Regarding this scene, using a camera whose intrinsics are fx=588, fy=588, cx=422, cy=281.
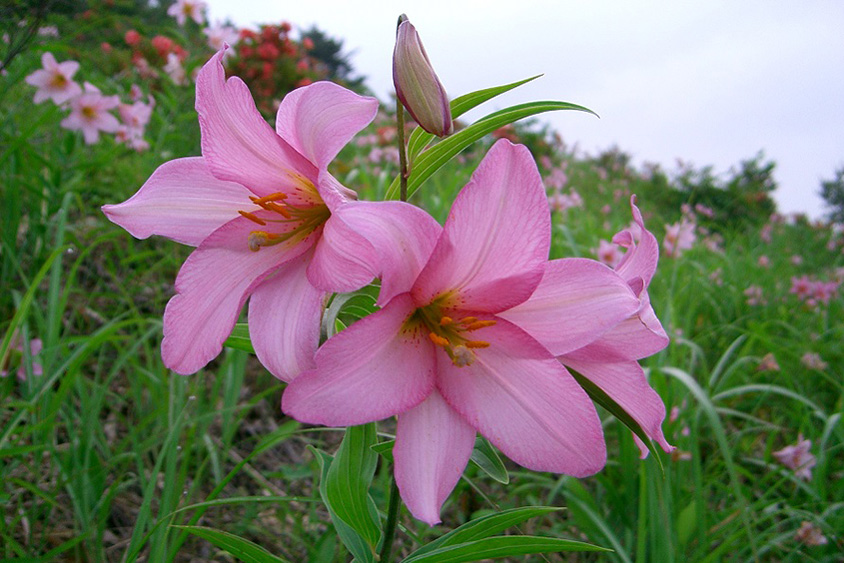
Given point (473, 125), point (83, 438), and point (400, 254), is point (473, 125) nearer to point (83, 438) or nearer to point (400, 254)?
point (400, 254)

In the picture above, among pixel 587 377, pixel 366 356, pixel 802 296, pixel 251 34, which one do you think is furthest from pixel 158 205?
pixel 251 34

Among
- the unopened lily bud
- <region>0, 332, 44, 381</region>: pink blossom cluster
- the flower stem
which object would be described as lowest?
<region>0, 332, 44, 381</region>: pink blossom cluster

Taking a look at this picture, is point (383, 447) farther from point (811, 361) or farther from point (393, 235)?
point (811, 361)

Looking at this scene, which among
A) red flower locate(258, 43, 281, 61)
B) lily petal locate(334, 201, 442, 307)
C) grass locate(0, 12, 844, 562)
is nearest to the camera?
lily petal locate(334, 201, 442, 307)

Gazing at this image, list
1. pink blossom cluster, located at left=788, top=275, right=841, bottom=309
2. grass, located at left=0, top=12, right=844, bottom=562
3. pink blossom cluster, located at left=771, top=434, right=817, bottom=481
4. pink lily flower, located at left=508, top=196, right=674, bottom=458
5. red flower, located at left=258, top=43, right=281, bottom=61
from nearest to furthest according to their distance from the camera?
pink lily flower, located at left=508, top=196, right=674, bottom=458 < grass, located at left=0, top=12, right=844, bottom=562 < pink blossom cluster, located at left=771, top=434, right=817, bottom=481 < pink blossom cluster, located at left=788, top=275, right=841, bottom=309 < red flower, located at left=258, top=43, right=281, bottom=61

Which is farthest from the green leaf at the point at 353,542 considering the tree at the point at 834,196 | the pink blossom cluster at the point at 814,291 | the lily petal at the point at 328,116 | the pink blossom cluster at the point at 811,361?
the tree at the point at 834,196

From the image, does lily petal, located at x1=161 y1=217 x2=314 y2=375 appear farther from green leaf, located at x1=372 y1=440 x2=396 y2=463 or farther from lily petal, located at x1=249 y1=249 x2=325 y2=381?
green leaf, located at x1=372 y1=440 x2=396 y2=463

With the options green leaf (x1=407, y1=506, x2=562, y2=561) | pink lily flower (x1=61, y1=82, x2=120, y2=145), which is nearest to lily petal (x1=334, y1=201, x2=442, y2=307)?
green leaf (x1=407, y1=506, x2=562, y2=561)

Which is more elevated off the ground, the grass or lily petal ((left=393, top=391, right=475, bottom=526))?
lily petal ((left=393, top=391, right=475, bottom=526))
